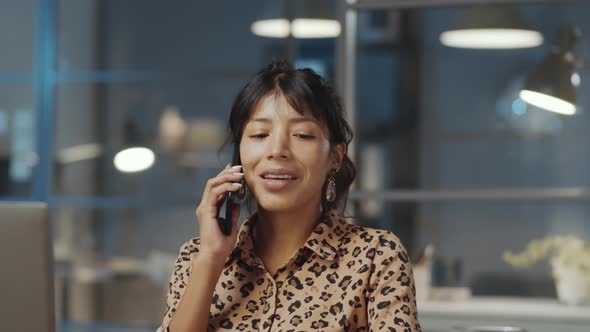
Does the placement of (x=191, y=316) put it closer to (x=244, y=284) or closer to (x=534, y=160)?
(x=244, y=284)

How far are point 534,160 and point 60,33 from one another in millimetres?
2419

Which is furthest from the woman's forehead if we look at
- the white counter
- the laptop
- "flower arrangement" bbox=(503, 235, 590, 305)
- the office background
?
the office background

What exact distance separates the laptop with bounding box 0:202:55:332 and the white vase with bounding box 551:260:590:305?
2.54m

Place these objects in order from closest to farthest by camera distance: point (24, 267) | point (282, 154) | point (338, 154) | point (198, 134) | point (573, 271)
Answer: point (24, 267) < point (282, 154) < point (338, 154) < point (573, 271) < point (198, 134)

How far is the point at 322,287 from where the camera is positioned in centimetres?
172

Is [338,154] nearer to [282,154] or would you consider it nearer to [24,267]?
[282,154]

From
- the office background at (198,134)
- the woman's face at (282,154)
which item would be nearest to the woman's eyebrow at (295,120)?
the woman's face at (282,154)

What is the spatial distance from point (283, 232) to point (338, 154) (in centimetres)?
18

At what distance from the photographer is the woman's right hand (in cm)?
173

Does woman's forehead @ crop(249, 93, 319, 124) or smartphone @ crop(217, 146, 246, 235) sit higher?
woman's forehead @ crop(249, 93, 319, 124)

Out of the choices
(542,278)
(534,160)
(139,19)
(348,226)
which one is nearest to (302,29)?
(139,19)

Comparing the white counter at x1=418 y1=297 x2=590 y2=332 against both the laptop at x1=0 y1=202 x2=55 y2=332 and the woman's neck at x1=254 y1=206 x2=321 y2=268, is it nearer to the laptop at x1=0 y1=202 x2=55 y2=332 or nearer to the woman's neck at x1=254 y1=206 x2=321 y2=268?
the woman's neck at x1=254 y1=206 x2=321 y2=268

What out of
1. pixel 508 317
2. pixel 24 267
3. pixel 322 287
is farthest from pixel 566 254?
pixel 24 267

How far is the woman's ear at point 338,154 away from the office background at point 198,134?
8.68ft
